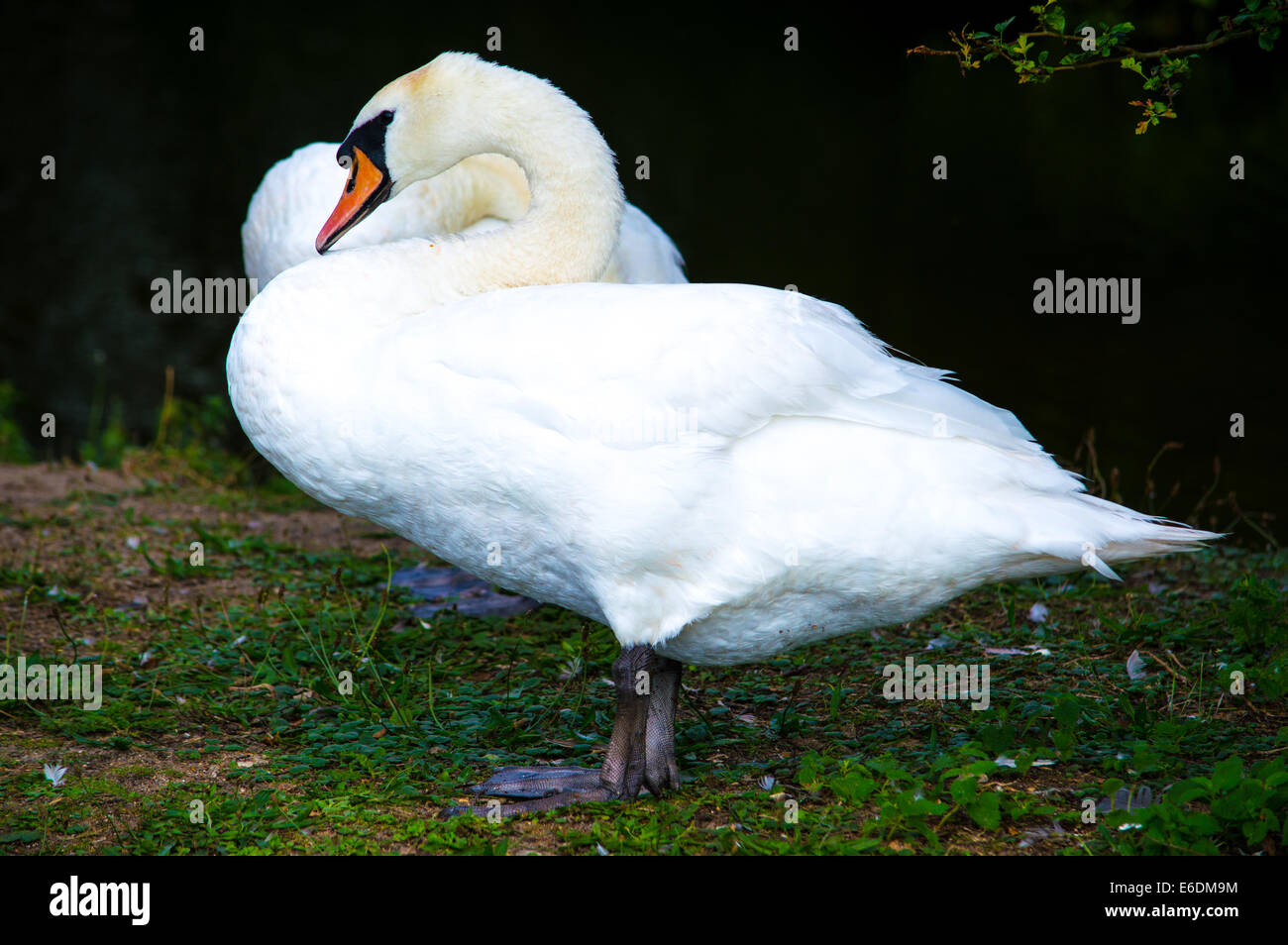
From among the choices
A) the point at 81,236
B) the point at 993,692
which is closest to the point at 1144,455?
the point at 993,692

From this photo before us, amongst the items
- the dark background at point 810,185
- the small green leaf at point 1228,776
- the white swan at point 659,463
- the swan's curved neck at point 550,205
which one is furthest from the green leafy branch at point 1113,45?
the dark background at point 810,185

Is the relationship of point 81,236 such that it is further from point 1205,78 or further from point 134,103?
point 1205,78

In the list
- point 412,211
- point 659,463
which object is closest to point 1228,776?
point 659,463

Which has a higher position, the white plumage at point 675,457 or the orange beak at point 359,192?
the orange beak at point 359,192

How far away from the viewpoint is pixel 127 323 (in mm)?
12281

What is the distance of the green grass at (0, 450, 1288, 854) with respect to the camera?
3.46 metres

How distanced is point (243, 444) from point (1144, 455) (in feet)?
19.8

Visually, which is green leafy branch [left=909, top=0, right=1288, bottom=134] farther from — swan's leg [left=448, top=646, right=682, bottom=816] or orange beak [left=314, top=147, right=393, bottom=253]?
swan's leg [left=448, top=646, right=682, bottom=816]

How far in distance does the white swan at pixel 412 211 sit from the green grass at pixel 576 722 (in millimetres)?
1348

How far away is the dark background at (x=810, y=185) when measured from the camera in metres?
11.0

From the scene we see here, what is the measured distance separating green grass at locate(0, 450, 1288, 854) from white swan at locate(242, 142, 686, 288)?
1.35m

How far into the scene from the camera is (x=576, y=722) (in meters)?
4.37

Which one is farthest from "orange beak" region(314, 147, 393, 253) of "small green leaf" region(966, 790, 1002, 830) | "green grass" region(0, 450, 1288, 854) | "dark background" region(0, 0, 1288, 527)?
"dark background" region(0, 0, 1288, 527)

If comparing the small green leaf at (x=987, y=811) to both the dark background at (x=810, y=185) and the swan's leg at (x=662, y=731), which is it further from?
the dark background at (x=810, y=185)
